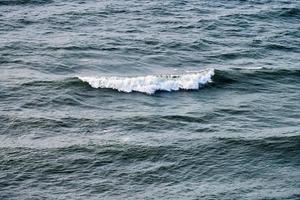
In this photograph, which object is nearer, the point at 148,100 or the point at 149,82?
the point at 148,100

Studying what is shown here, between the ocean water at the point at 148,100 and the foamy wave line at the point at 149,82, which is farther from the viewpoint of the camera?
the foamy wave line at the point at 149,82

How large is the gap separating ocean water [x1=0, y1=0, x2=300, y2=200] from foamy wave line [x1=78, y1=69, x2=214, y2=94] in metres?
0.06

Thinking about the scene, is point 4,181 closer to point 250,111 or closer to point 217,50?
Result: point 250,111

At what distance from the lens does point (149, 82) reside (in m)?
31.4

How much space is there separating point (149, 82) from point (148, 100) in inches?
58.9

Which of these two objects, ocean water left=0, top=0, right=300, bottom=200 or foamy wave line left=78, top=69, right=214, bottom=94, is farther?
foamy wave line left=78, top=69, right=214, bottom=94

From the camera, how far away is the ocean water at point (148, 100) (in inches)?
905

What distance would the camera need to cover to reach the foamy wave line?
31094 mm

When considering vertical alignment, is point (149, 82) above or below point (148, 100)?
above

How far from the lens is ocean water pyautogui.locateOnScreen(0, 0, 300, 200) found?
2298cm

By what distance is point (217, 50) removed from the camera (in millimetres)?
36688

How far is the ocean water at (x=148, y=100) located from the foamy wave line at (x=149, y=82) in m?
0.06

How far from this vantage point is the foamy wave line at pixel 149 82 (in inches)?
1224

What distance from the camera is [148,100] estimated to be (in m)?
30.2
